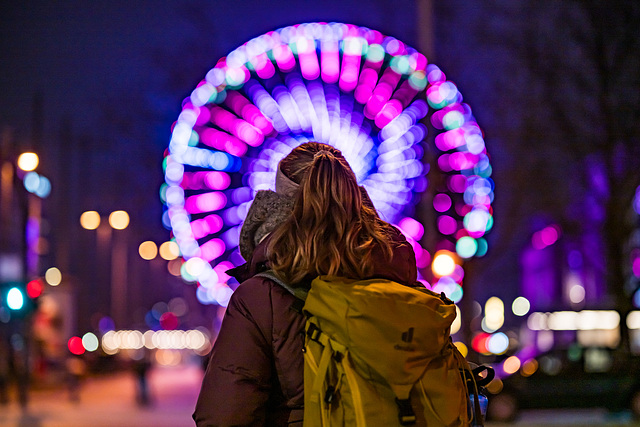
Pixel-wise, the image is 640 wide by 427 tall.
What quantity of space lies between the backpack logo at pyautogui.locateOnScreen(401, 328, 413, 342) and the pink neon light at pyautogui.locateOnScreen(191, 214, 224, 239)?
41.0ft

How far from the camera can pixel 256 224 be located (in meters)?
2.84

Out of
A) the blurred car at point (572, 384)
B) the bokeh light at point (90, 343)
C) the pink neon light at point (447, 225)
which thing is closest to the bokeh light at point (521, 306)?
the bokeh light at point (90, 343)

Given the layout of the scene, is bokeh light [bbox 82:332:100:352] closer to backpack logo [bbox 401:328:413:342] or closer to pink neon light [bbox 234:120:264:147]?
pink neon light [bbox 234:120:264:147]

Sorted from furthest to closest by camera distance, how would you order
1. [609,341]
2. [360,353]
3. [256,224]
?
[609,341], [256,224], [360,353]

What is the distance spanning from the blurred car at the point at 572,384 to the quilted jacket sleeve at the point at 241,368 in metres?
14.0

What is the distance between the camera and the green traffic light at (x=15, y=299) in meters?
15.0

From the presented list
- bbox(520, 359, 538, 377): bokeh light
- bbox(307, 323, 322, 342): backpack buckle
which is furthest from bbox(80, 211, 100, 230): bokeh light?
bbox(307, 323, 322, 342): backpack buckle

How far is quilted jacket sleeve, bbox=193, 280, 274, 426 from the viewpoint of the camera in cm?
239

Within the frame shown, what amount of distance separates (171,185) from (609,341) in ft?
62.4

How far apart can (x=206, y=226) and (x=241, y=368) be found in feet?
41.4

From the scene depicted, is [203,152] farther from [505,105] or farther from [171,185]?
[505,105]

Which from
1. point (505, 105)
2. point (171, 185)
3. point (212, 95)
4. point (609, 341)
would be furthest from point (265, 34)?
point (609, 341)

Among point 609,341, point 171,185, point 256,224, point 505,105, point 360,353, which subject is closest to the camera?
point 360,353

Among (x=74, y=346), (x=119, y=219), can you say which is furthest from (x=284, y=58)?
(x=74, y=346)
